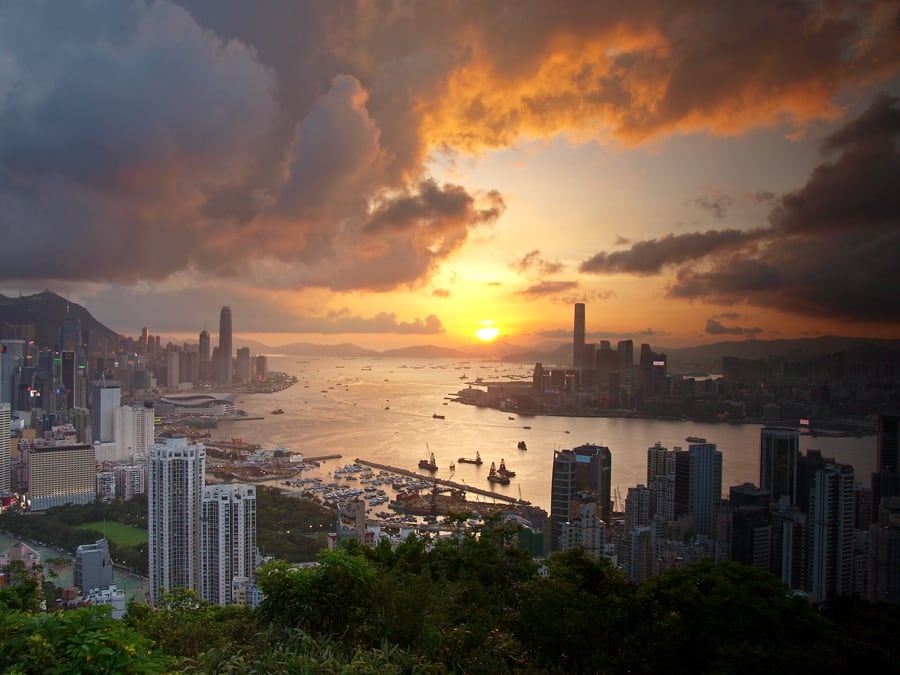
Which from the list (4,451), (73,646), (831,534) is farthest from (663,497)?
(4,451)

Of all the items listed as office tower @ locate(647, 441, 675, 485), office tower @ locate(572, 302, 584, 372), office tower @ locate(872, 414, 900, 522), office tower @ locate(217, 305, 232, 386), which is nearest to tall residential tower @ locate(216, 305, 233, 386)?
office tower @ locate(217, 305, 232, 386)

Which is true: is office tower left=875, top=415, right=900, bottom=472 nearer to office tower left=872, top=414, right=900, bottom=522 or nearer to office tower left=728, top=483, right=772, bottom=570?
office tower left=872, top=414, right=900, bottom=522

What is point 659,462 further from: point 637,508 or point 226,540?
point 226,540

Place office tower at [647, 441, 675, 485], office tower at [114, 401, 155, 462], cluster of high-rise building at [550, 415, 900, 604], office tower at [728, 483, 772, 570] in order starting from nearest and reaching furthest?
cluster of high-rise building at [550, 415, 900, 604]
office tower at [728, 483, 772, 570]
office tower at [647, 441, 675, 485]
office tower at [114, 401, 155, 462]

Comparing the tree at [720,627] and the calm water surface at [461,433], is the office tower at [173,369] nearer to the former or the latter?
the calm water surface at [461,433]

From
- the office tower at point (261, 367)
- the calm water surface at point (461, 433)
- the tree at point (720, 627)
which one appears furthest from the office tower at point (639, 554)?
the office tower at point (261, 367)

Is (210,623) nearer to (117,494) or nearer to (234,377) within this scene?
(117,494)
